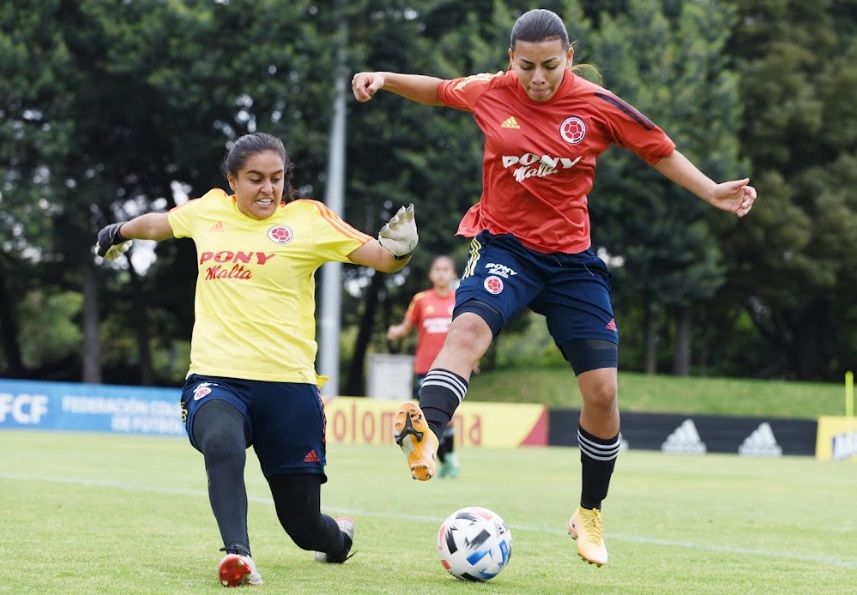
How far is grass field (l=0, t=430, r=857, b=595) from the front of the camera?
19.6 feet

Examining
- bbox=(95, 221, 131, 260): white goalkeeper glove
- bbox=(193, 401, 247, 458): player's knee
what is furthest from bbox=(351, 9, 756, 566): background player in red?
→ bbox=(95, 221, 131, 260): white goalkeeper glove

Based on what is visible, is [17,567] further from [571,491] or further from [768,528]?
[571,491]

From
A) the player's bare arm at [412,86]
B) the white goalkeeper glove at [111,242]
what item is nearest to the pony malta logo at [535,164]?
the player's bare arm at [412,86]

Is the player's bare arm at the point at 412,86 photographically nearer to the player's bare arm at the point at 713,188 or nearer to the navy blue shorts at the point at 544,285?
the navy blue shorts at the point at 544,285

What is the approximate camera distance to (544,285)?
253 inches

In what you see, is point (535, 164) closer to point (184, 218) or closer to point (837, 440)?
point (184, 218)

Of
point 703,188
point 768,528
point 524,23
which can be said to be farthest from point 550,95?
point 768,528

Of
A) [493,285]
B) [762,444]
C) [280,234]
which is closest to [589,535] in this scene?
[493,285]

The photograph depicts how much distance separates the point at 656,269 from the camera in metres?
35.0

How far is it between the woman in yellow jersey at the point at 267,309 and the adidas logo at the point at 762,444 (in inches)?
811

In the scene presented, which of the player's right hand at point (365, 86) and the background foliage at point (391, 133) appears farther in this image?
the background foliage at point (391, 133)

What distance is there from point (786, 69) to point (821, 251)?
18.4 feet

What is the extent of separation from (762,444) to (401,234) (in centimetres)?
2121

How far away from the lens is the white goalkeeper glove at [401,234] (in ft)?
19.1
